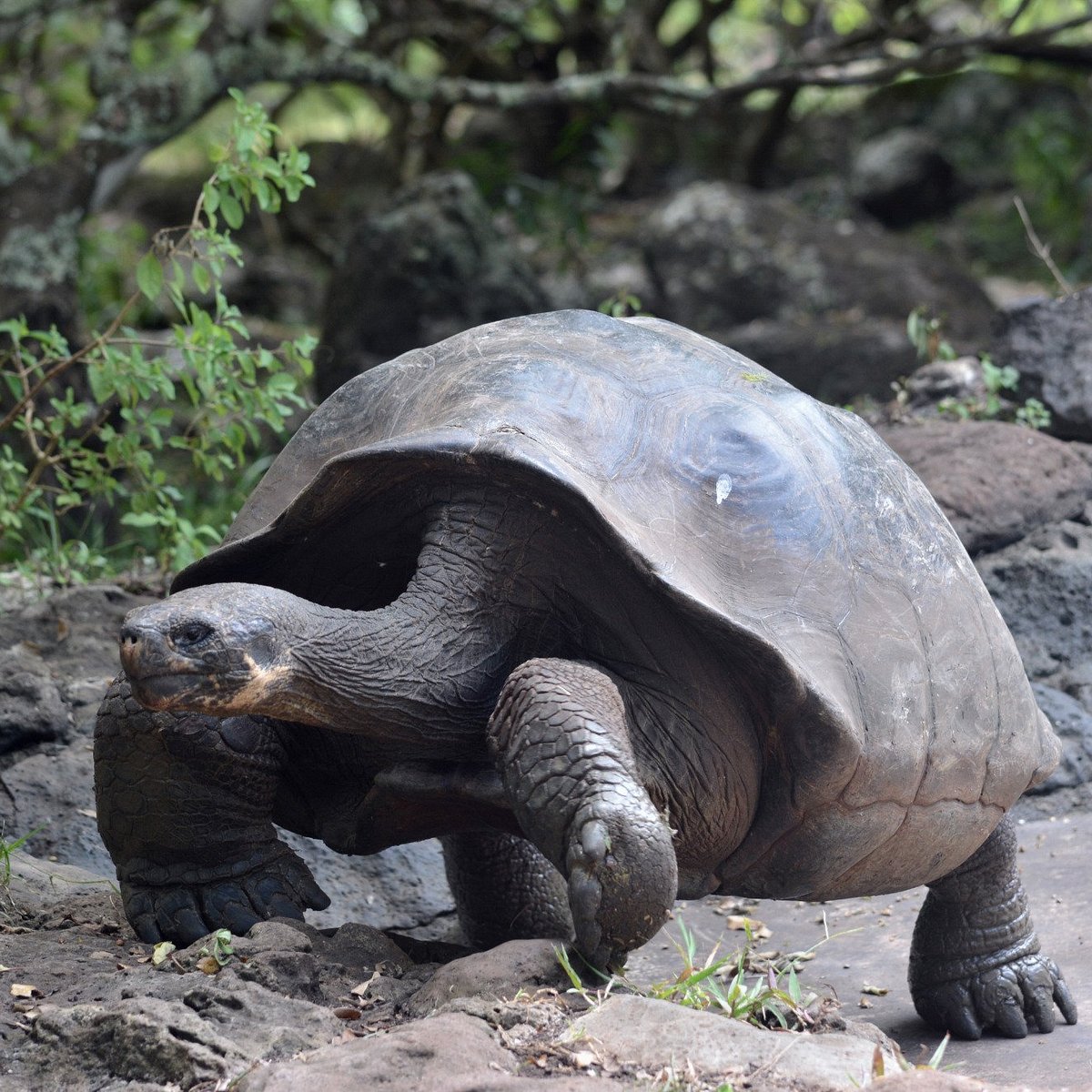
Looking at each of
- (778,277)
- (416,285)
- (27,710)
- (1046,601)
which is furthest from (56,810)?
(778,277)

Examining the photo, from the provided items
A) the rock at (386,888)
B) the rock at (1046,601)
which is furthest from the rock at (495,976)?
the rock at (1046,601)

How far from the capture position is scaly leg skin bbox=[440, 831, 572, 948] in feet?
13.4

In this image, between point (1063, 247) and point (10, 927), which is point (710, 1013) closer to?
point (10, 927)

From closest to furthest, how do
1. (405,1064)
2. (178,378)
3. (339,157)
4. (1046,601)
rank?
(405,1064), (178,378), (1046,601), (339,157)

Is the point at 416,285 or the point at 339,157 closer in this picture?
the point at 416,285

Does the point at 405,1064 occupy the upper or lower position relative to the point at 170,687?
lower

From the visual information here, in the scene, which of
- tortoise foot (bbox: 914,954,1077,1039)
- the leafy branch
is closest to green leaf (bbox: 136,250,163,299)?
the leafy branch

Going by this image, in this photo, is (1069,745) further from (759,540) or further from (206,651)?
(206,651)

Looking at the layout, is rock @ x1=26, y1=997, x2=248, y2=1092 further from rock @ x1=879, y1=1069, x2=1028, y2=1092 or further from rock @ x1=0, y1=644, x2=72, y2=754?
rock @ x1=0, y1=644, x2=72, y2=754

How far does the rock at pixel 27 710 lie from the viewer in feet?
14.8

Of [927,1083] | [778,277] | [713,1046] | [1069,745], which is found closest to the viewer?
[927,1083]

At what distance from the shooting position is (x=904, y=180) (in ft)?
43.6

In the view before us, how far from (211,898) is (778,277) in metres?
7.62

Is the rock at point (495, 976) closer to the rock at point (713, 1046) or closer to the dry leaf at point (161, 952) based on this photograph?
the rock at point (713, 1046)
